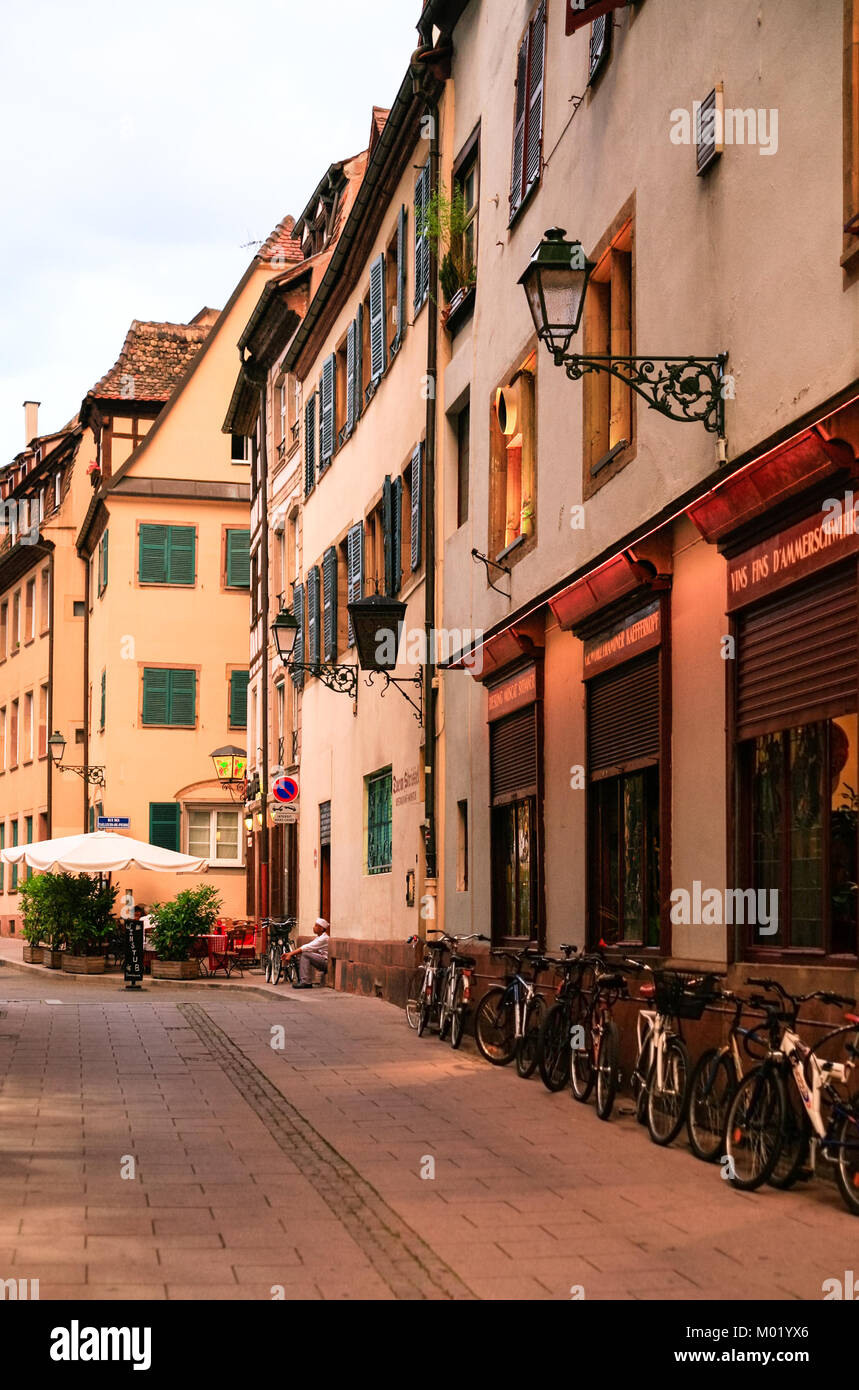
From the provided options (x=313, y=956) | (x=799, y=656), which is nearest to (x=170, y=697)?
(x=313, y=956)

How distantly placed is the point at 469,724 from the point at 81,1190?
11738mm

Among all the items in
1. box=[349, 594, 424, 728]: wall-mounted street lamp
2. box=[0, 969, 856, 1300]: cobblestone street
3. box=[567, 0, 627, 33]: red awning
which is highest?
box=[567, 0, 627, 33]: red awning

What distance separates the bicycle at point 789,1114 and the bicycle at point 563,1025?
4.09 meters

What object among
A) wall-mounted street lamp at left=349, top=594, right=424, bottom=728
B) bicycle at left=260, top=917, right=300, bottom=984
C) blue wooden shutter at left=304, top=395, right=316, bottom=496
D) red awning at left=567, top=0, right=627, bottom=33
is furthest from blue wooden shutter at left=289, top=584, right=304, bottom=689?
red awning at left=567, top=0, right=627, bottom=33

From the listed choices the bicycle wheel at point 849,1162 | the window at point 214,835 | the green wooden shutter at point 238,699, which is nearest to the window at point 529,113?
the bicycle wheel at point 849,1162

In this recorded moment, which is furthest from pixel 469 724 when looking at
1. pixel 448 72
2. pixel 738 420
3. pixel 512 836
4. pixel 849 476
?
pixel 849 476

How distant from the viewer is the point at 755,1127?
31.5ft

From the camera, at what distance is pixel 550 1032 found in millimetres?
14320

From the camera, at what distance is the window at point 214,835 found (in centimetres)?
4547

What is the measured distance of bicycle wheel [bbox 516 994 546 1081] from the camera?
15016 mm

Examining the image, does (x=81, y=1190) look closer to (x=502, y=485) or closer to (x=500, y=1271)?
(x=500, y=1271)

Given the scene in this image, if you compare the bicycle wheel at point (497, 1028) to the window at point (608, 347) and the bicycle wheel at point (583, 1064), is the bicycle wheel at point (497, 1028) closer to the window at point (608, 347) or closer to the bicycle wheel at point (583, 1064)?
the bicycle wheel at point (583, 1064)

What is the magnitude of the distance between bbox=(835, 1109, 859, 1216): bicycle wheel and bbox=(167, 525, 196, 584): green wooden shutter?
3872cm

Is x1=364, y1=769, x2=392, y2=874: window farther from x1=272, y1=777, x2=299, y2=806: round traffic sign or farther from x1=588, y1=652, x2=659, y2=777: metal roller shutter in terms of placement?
x1=588, y1=652, x2=659, y2=777: metal roller shutter
